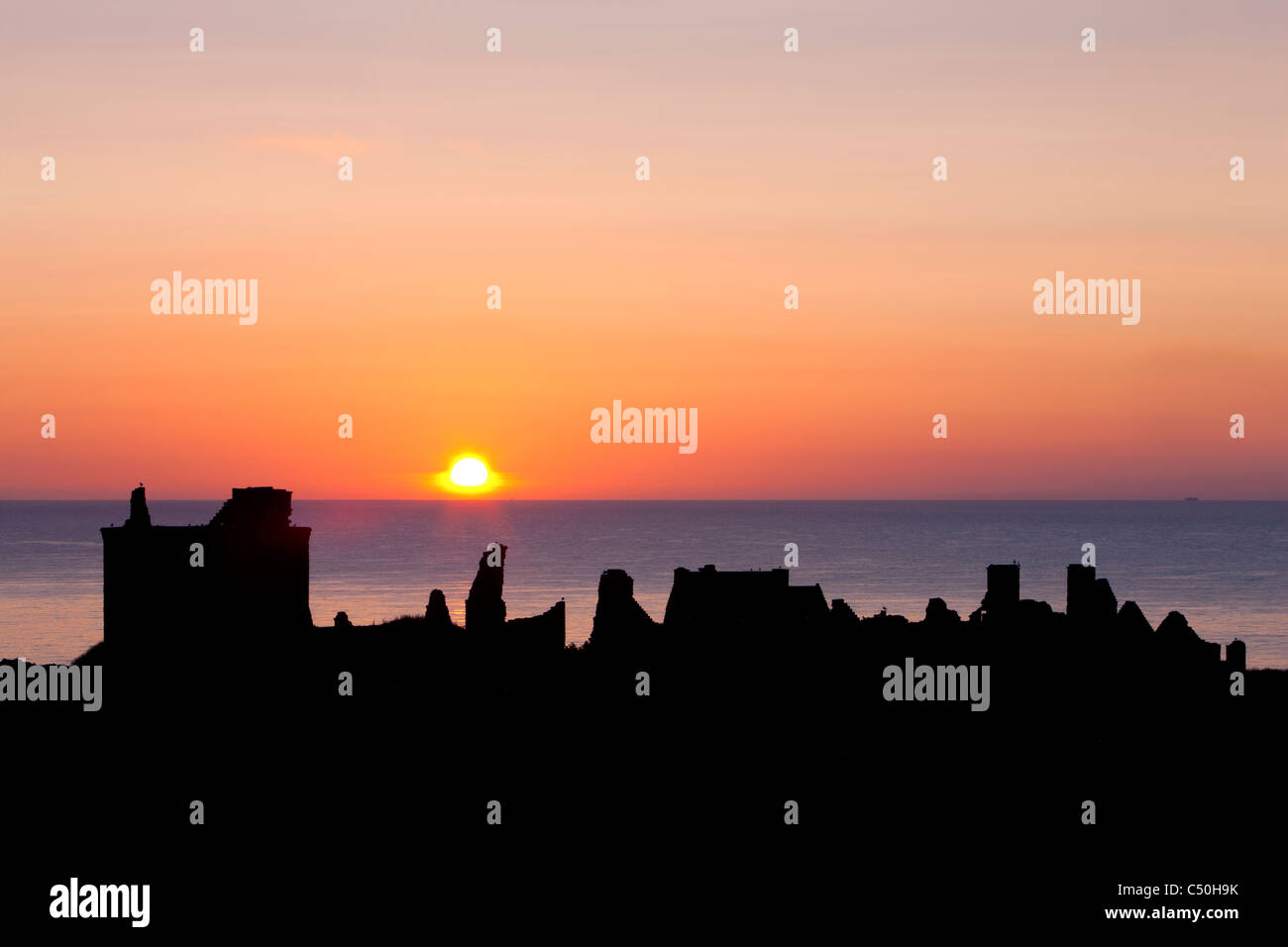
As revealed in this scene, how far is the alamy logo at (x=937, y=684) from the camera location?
34.2 meters

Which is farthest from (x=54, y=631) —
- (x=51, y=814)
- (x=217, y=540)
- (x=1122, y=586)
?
(x=1122, y=586)

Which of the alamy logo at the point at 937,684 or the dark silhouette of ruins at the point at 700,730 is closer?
the dark silhouette of ruins at the point at 700,730

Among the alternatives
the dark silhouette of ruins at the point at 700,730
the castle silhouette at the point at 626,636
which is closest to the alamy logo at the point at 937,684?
the dark silhouette of ruins at the point at 700,730

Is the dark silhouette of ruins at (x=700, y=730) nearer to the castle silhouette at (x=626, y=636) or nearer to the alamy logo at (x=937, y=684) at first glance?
the castle silhouette at (x=626, y=636)

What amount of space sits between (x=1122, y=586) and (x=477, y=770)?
488 ft

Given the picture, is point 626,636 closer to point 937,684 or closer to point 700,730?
point 700,730

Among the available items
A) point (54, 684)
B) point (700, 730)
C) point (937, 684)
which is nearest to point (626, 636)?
point (700, 730)

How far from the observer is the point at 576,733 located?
32.2 m
